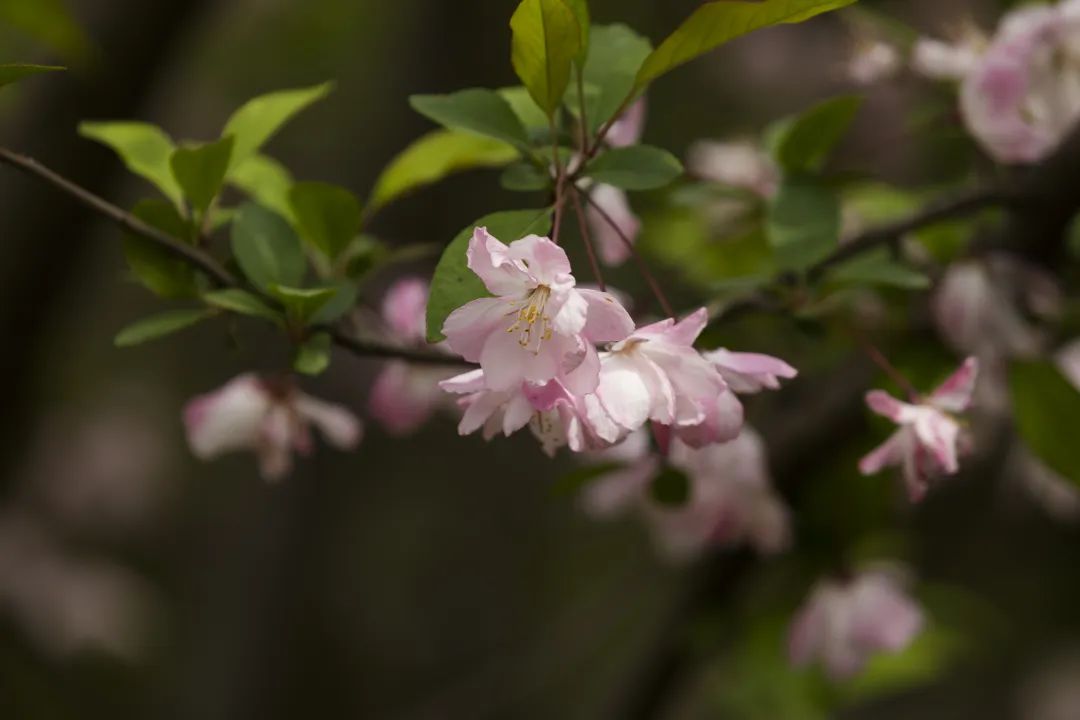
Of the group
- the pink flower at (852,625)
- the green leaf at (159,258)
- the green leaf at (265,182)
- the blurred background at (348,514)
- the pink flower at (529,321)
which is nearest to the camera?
the pink flower at (529,321)

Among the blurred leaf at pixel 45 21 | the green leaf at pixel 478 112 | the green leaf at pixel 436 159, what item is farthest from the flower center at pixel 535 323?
the blurred leaf at pixel 45 21

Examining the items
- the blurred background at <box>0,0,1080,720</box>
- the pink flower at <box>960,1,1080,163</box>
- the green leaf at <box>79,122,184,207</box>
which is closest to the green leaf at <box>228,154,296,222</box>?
the green leaf at <box>79,122,184,207</box>

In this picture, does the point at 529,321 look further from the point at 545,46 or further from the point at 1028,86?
the point at 1028,86

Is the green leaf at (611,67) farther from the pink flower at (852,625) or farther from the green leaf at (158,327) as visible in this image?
the pink flower at (852,625)

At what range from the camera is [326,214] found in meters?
0.52

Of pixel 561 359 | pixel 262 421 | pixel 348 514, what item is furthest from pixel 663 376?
pixel 348 514

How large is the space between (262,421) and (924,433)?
0.34 meters

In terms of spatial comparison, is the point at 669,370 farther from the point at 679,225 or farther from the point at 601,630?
the point at 601,630

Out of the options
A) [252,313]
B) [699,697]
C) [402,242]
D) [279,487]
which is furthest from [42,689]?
[252,313]

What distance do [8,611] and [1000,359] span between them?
74.5 inches

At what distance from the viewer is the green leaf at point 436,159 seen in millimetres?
582

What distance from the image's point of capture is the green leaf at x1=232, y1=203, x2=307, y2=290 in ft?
1.62

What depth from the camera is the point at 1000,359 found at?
2.17ft

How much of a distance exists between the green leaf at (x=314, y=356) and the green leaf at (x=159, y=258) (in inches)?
2.4
